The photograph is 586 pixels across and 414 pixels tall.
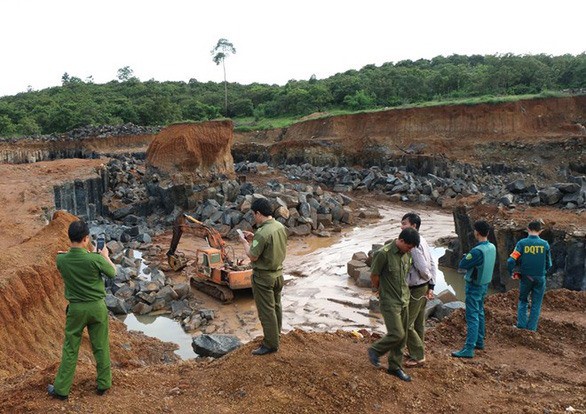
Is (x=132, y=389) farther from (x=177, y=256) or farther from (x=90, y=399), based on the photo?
(x=177, y=256)

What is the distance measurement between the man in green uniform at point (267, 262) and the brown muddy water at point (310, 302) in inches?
188


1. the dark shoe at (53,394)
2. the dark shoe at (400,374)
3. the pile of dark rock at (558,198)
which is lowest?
the dark shoe at (400,374)

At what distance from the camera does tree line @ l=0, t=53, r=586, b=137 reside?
119ft

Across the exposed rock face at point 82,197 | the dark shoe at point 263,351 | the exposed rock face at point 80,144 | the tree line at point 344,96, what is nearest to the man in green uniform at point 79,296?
the dark shoe at point 263,351

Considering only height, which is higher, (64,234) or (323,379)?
(64,234)

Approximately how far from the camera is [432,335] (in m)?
7.67

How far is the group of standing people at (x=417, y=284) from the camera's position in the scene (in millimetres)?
5289

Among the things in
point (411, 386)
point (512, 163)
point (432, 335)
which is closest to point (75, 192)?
point (432, 335)

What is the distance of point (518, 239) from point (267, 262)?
8928 millimetres

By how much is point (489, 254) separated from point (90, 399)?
4851 millimetres

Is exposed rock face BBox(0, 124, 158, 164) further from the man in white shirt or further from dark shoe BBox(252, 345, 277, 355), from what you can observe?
the man in white shirt

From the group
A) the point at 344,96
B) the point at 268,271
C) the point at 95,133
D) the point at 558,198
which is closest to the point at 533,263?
the point at 268,271

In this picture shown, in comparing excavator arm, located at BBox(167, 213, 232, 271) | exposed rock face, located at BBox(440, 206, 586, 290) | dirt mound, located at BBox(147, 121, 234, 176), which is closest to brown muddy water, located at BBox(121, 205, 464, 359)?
exposed rock face, located at BBox(440, 206, 586, 290)

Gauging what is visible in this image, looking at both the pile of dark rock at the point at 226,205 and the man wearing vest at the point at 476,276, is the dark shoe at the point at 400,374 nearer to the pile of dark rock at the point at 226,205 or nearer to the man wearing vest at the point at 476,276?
the man wearing vest at the point at 476,276
